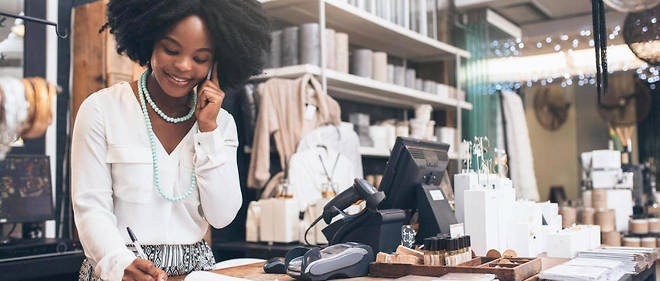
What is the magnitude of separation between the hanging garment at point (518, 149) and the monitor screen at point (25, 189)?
4.15 meters

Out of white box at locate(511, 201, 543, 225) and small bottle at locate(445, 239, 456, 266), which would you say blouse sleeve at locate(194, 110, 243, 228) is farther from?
white box at locate(511, 201, 543, 225)

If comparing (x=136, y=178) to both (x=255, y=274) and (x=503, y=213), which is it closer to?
(x=255, y=274)

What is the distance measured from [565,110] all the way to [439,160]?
8392 millimetres

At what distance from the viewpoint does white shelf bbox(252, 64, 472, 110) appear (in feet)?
12.4

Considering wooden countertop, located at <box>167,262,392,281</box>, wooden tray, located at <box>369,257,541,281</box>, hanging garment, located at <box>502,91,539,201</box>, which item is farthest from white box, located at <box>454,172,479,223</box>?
hanging garment, located at <box>502,91,539,201</box>

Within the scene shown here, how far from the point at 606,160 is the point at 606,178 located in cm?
13

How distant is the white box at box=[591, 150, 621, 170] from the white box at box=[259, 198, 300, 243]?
181 cm

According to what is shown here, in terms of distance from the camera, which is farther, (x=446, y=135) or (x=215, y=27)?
(x=446, y=135)

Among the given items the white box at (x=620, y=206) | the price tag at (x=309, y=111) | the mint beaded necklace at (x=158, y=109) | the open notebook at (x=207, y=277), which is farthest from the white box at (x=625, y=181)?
the open notebook at (x=207, y=277)

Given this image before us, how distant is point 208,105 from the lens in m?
1.68

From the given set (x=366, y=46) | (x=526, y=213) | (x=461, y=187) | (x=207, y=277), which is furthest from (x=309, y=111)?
(x=207, y=277)

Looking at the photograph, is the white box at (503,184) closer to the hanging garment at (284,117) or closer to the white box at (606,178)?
the hanging garment at (284,117)

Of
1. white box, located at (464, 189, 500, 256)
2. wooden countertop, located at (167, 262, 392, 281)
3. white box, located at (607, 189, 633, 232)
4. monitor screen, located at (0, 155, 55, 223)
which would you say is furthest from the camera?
white box, located at (607, 189, 633, 232)

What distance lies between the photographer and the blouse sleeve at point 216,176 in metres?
1.67
